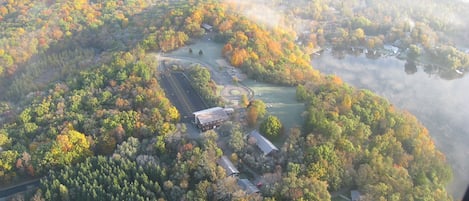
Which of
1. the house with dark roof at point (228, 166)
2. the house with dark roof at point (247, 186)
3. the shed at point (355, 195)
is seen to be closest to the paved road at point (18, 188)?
the house with dark roof at point (228, 166)

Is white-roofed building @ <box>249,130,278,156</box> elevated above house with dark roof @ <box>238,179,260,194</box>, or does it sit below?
above

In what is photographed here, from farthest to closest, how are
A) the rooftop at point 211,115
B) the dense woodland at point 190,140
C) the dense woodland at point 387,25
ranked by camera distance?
1. the dense woodland at point 387,25
2. the rooftop at point 211,115
3. the dense woodland at point 190,140

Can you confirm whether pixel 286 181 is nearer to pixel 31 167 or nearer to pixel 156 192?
pixel 156 192

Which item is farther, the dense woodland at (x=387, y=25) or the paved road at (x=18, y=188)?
the dense woodland at (x=387, y=25)

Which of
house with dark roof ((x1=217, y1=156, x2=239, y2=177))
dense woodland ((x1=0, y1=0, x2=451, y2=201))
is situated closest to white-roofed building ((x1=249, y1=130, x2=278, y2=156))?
dense woodland ((x1=0, y1=0, x2=451, y2=201))

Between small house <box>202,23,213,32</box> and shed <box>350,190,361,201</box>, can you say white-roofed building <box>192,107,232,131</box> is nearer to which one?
shed <box>350,190,361,201</box>

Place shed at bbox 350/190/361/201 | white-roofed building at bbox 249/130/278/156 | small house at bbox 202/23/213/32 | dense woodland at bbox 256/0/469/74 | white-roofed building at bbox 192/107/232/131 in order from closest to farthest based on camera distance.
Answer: shed at bbox 350/190/361/201, white-roofed building at bbox 249/130/278/156, white-roofed building at bbox 192/107/232/131, small house at bbox 202/23/213/32, dense woodland at bbox 256/0/469/74

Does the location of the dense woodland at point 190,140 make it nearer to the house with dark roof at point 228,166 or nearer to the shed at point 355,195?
the shed at point 355,195

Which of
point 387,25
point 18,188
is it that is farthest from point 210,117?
point 387,25

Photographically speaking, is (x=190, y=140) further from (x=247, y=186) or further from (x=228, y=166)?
(x=247, y=186)
